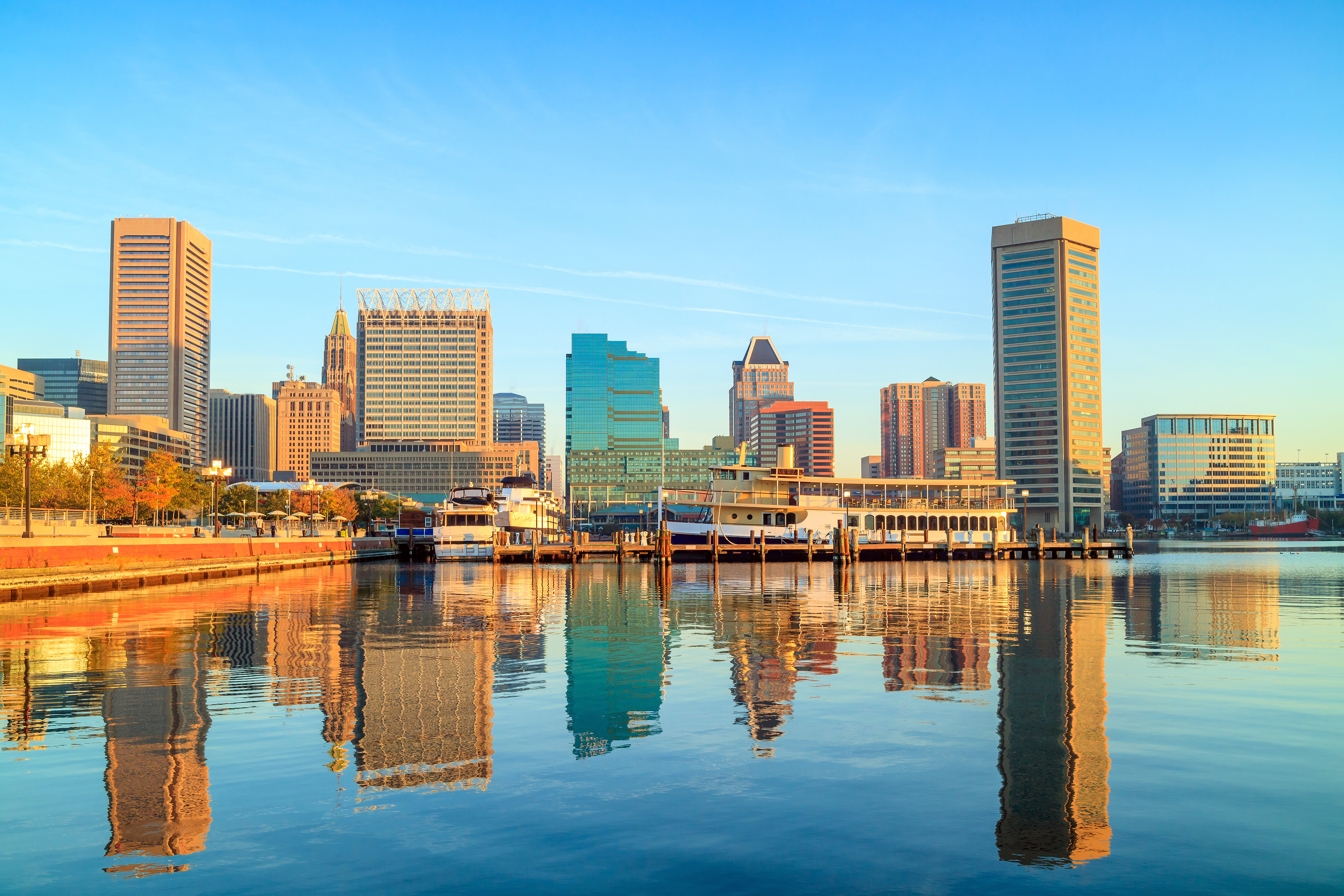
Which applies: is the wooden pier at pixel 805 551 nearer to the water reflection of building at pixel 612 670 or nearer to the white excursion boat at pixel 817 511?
the white excursion boat at pixel 817 511

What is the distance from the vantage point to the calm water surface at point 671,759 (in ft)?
35.8

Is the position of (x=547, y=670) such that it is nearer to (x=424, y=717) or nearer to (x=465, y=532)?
(x=424, y=717)

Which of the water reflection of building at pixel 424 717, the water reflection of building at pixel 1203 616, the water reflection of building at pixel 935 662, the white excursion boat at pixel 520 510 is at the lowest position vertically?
the water reflection of building at pixel 1203 616

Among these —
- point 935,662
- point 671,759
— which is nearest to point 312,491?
point 935,662

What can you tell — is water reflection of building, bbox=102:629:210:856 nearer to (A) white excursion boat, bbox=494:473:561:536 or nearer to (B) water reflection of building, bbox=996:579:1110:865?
(B) water reflection of building, bbox=996:579:1110:865

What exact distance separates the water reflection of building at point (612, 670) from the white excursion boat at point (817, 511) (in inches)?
2272

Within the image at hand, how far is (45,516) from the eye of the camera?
215ft

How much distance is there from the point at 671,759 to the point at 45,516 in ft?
218

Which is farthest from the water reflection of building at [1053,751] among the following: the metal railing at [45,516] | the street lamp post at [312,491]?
the street lamp post at [312,491]

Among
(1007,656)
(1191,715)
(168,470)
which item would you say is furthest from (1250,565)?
(168,470)

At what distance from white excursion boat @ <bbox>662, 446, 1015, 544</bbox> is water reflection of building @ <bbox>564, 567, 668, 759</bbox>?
5772 centimetres

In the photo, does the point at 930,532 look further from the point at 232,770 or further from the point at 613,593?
the point at 232,770

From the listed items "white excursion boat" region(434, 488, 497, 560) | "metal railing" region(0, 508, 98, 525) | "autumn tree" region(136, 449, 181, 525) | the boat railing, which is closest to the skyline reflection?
"metal railing" region(0, 508, 98, 525)

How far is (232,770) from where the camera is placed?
1468 centimetres
